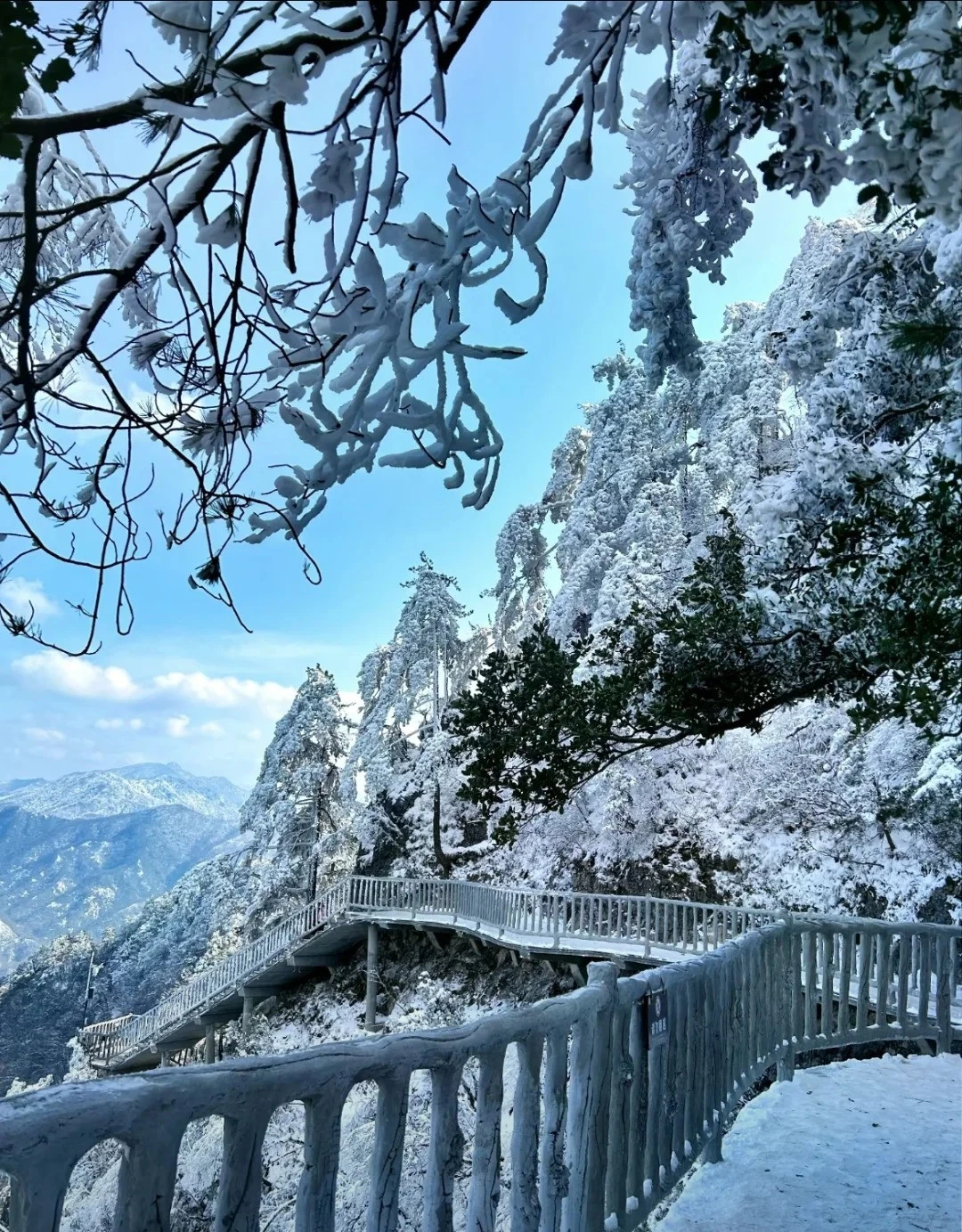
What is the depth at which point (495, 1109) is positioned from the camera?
2.04 m

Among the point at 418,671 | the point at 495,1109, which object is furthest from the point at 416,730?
the point at 495,1109

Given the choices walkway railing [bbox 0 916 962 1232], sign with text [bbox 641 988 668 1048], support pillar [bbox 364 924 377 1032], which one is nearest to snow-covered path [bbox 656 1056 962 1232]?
walkway railing [bbox 0 916 962 1232]

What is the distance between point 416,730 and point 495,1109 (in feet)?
67.2

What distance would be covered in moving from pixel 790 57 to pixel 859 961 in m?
6.26

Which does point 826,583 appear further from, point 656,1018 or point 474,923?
point 474,923

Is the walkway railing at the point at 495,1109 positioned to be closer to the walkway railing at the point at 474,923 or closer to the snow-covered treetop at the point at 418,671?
the walkway railing at the point at 474,923

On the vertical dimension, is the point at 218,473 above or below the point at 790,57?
below

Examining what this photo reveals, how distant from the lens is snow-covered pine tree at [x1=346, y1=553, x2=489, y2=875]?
20.8m

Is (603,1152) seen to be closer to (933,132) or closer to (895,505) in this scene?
(933,132)

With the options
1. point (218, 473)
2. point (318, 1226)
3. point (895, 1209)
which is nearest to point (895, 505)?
point (895, 1209)

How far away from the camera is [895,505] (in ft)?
14.5

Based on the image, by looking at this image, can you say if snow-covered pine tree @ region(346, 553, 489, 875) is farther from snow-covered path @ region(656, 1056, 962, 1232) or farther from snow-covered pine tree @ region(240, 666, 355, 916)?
snow-covered path @ region(656, 1056, 962, 1232)

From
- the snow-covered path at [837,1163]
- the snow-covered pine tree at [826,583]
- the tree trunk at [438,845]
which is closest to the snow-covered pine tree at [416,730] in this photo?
the tree trunk at [438,845]

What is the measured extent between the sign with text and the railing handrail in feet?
28.4
